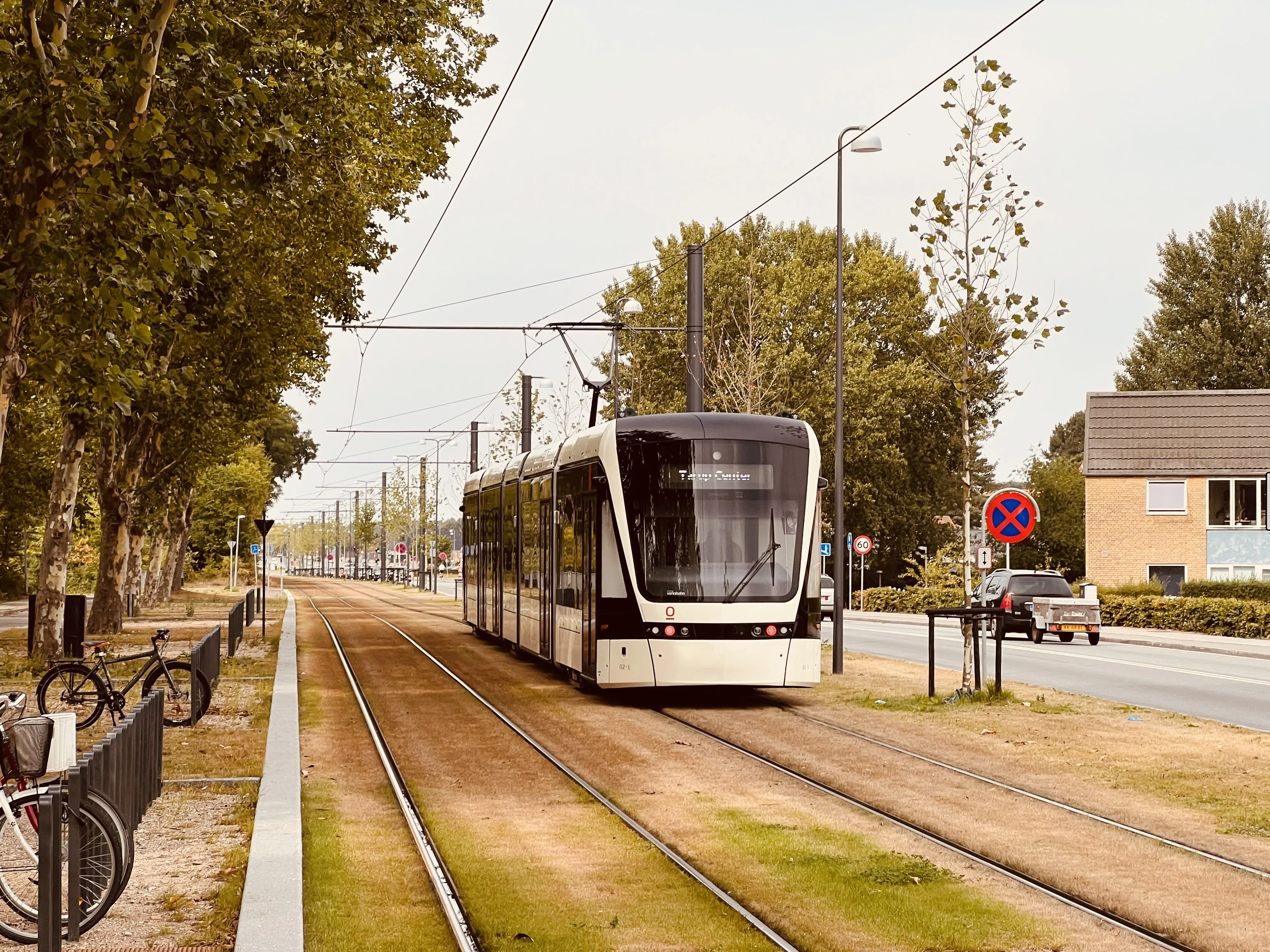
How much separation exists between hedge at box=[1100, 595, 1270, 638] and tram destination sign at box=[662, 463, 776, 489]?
79.2 feet

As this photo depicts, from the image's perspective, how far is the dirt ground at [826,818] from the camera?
7.65 m

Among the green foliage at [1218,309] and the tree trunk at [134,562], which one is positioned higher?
the green foliage at [1218,309]

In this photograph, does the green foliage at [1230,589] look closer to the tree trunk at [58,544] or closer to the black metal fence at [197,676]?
the tree trunk at [58,544]

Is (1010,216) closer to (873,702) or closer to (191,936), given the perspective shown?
(873,702)

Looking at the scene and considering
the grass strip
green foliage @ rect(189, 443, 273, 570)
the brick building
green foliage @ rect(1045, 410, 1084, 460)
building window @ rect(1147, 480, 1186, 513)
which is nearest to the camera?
the grass strip

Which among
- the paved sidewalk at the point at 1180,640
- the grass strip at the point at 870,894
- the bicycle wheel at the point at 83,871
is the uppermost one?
the bicycle wheel at the point at 83,871

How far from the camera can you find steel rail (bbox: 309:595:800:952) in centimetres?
735

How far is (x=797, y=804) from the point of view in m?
11.1

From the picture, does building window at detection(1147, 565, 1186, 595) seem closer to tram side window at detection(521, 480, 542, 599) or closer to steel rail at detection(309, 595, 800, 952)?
Result: tram side window at detection(521, 480, 542, 599)

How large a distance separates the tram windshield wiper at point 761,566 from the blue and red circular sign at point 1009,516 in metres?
2.66

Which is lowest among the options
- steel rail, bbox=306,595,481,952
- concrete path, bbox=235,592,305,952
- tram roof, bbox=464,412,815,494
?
steel rail, bbox=306,595,481,952

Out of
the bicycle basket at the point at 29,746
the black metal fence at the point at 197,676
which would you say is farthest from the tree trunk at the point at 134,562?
the bicycle basket at the point at 29,746

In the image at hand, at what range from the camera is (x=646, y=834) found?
9875mm

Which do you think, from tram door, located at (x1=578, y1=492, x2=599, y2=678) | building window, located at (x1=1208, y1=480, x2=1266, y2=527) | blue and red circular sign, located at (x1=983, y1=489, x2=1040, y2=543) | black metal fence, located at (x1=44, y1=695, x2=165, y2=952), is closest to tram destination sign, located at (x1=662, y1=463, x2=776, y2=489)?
tram door, located at (x1=578, y1=492, x2=599, y2=678)
